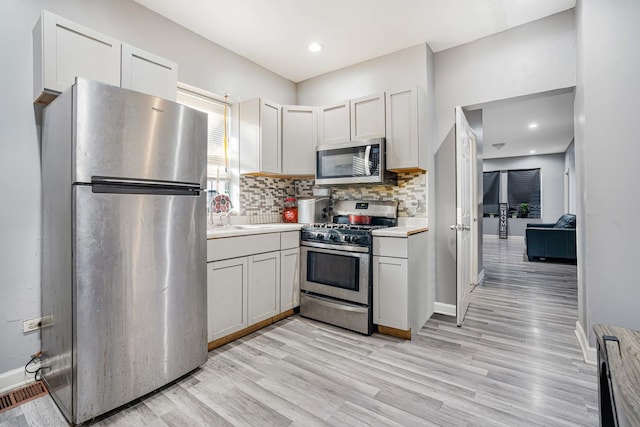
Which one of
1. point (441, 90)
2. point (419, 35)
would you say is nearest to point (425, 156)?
point (441, 90)

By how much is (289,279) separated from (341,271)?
1.79 ft

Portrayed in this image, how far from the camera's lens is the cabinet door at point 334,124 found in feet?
10.6

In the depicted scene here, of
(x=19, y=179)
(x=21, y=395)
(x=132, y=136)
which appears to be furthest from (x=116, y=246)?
(x=21, y=395)

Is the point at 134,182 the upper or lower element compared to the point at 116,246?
upper

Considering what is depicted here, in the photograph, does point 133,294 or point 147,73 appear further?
point 147,73

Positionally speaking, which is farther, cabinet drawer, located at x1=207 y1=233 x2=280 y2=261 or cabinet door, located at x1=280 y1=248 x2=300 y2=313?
cabinet door, located at x1=280 y1=248 x2=300 y2=313

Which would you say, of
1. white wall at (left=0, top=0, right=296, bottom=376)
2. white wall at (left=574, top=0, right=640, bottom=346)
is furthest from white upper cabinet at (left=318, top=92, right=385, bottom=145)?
white wall at (left=0, top=0, right=296, bottom=376)

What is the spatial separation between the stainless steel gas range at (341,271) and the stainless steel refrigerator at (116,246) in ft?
3.97

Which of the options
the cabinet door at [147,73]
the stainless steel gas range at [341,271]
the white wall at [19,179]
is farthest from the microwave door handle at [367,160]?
the white wall at [19,179]

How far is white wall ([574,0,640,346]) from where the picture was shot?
2.02 m

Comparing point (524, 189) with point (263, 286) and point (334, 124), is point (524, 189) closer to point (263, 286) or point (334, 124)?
point (334, 124)

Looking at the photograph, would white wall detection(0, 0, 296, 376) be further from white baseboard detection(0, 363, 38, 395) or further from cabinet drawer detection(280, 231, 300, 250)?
cabinet drawer detection(280, 231, 300, 250)

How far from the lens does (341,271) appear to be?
2.76m

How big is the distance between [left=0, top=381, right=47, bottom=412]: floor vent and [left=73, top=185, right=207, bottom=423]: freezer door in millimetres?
529
